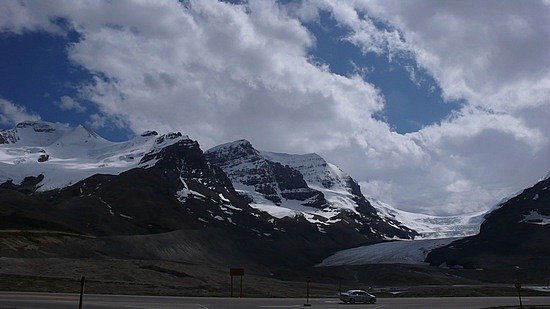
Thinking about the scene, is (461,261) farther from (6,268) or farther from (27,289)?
(27,289)

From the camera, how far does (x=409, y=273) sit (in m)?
152

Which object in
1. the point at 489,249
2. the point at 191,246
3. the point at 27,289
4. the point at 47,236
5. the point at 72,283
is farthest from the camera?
the point at 489,249

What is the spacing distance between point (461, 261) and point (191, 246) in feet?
293

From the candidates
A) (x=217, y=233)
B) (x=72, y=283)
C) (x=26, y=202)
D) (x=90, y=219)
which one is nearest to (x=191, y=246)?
(x=217, y=233)

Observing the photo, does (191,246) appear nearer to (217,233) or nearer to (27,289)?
(217,233)

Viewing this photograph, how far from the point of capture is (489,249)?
198 meters

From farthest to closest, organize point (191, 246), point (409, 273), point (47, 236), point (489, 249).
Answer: point (489, 249) < point (191, 246) < point (409, 273) < point (47, 236)

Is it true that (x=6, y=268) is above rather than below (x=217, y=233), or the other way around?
below

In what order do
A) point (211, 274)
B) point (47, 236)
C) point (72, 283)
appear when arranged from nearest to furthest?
point (72, 283), point (211, 274), point (47, 236)

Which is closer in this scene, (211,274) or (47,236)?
(211,274)

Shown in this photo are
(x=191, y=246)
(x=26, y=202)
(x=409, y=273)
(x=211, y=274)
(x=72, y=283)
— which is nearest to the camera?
(x=72, y=283)

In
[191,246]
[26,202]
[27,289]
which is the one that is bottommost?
[27,289]

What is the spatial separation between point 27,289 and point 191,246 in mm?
109999

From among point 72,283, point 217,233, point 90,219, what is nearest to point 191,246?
point 217,233
